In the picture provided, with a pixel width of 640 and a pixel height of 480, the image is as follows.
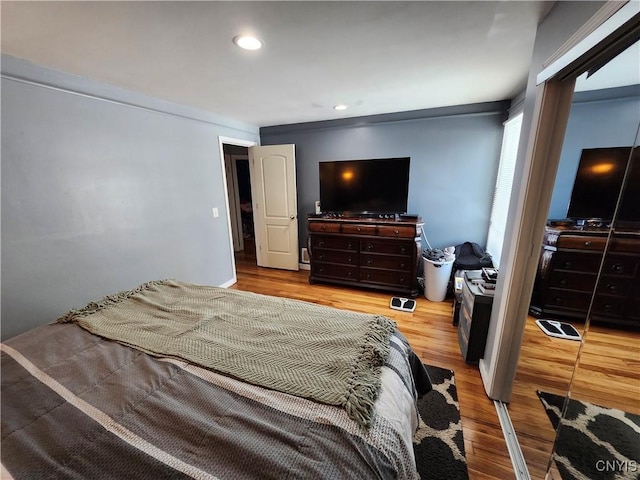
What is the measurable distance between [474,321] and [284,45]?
2276mm

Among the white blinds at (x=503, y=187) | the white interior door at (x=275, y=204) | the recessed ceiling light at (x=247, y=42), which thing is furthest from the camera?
the white interior door at (x=275, y=204)

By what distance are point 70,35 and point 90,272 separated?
5.23ft

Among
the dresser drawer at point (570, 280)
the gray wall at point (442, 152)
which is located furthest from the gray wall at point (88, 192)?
the dresser drawer at point (570, 280)

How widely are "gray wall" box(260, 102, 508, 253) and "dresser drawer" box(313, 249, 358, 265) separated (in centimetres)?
105

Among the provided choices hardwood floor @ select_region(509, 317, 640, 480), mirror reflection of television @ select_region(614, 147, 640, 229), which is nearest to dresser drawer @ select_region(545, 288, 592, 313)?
hardwood floor @ select_region(509, 317, 640, 480)

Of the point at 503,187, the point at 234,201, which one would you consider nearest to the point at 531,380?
the point at 503,187

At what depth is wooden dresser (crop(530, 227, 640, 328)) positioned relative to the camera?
0.98 metres

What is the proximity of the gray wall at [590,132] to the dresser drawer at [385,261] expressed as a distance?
5.50 ft

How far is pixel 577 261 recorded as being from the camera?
57.7 inches

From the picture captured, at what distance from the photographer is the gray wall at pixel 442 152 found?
293 centimetres

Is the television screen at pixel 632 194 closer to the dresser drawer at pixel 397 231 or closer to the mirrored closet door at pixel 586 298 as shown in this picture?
the mirrored closet door at pixel 586 298

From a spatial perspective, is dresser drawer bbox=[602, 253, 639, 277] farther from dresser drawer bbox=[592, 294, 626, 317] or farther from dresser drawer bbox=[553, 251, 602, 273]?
dresser drawer bbox=[553, 251, 602, 273]

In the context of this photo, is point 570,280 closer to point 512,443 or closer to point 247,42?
point 512,443

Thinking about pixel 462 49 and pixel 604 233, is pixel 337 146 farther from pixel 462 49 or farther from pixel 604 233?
pixel 604 233
